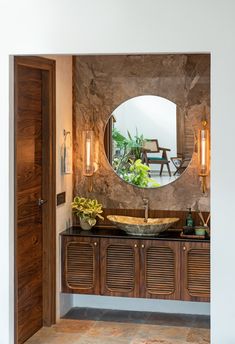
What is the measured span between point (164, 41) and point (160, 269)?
211cm

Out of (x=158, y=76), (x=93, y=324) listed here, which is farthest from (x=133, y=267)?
(x=158, y=76)

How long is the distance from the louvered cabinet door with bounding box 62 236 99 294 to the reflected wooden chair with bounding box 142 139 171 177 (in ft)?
2.93

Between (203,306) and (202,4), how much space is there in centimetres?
281

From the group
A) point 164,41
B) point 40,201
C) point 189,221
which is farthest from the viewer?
point 189,221

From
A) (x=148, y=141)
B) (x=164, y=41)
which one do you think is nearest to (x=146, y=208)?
(x=148, y=141)

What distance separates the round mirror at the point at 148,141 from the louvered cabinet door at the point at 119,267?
2.10 ft

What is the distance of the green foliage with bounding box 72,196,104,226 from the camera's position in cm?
593

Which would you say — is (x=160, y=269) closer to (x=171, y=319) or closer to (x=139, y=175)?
(x=171, y=319)

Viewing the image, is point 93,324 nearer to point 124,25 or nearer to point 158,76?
point 158,76

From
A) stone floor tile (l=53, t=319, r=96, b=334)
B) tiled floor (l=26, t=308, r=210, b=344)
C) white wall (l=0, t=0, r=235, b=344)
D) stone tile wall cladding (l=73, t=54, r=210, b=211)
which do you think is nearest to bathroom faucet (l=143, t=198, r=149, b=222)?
stone tile wall cladding (l=73, t=54, r=210, b=211)

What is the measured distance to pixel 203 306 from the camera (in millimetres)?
5969

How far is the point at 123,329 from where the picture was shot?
5.62m

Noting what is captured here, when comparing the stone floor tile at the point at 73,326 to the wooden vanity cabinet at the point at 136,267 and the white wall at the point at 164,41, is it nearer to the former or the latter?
the wooden vanity cabinet at the point at 136,267

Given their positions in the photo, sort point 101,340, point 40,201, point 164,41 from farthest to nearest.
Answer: point 40,201, point 101,340, point 164,41
